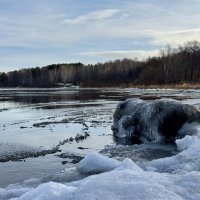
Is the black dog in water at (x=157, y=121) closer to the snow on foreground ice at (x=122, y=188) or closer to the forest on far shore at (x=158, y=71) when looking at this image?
the snow on foreground ice at (x=122, y=188)

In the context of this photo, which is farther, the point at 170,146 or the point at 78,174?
the point at 170,146

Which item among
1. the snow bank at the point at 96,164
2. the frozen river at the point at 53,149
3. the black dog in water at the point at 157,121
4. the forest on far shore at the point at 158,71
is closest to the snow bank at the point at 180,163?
the snow bank at the point at 96,164

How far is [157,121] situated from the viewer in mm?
16703

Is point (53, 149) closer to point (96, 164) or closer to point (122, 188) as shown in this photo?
point (96, 164)

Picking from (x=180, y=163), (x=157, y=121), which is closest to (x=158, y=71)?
(x=157, y=121)

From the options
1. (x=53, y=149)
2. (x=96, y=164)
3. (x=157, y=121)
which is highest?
(x=157, y=121)

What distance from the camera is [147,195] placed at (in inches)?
252

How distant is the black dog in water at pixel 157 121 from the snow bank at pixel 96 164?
5.76 m

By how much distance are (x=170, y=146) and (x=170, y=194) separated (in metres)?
8.45

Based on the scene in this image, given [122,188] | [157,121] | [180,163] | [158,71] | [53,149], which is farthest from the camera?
[158,71]

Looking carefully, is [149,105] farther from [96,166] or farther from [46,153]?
[96,166]

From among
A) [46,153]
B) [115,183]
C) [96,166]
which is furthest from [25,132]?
→ [115,183]

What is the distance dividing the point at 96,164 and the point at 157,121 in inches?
250

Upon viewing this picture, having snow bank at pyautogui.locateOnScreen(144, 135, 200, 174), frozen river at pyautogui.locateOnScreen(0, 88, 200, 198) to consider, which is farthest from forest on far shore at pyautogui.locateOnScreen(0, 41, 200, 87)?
snow bank at pyautogui.locateOnScreen(144, 135, 200, 174)
